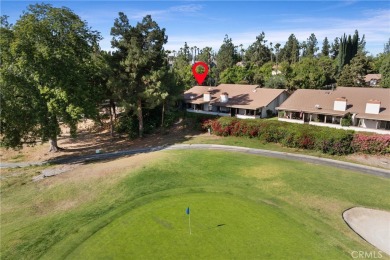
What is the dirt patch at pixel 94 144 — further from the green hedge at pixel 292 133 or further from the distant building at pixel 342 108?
the distant building at pixel 342 108

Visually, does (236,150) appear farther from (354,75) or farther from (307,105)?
(354,75)

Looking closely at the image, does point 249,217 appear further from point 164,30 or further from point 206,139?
point 164,30

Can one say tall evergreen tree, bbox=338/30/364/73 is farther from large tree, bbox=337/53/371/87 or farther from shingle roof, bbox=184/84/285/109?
shingle roof, bbox=184/84/285/109

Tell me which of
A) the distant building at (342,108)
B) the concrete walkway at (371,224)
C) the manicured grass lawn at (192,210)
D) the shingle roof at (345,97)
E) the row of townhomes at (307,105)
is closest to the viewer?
the manicured grass lawn at (192,210)

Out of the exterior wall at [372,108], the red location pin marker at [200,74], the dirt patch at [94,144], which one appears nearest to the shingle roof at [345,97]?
the exterior wall at [372,108]

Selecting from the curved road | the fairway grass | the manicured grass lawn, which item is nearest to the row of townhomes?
the curved road

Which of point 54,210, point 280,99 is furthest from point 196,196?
point 280,99
